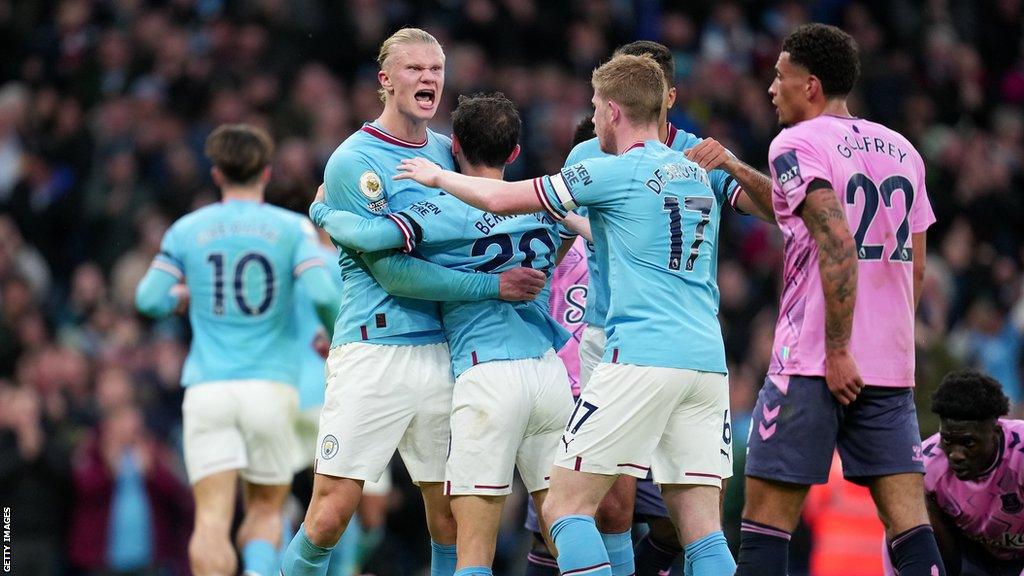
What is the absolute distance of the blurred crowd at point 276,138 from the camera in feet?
40.3

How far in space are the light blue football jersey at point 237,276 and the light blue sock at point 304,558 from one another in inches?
96.6

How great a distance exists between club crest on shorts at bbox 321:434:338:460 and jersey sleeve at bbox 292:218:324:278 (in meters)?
2.51

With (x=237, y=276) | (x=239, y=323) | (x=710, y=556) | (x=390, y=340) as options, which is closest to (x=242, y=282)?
(x=237, y=276)

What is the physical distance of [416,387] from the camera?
6.71 metres

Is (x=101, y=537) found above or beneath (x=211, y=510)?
beneath

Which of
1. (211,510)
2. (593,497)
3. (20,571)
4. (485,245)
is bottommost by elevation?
(20,571)

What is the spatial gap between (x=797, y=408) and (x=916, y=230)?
3.27 ft

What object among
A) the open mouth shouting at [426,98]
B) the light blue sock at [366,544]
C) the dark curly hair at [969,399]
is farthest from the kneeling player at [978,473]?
the light blue sock at [366,544]

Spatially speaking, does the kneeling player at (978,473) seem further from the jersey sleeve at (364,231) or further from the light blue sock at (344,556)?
the light blue sock at (344,556)

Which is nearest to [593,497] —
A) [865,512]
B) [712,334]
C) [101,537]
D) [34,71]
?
[712,334]

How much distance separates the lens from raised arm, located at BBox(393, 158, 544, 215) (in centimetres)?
616

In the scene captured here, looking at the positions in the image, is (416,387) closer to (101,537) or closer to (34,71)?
(101,537)

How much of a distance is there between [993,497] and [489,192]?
2.87 metres

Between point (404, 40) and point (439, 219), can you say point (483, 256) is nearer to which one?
point (439, 219)
